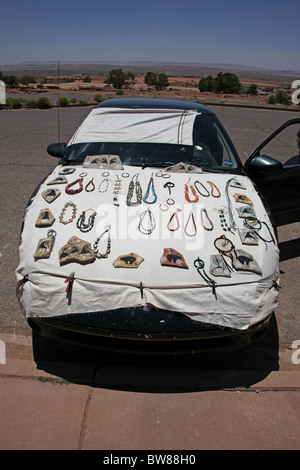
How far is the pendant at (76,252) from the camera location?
2.43 meters

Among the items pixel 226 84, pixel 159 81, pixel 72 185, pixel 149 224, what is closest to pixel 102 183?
pixel 72 185

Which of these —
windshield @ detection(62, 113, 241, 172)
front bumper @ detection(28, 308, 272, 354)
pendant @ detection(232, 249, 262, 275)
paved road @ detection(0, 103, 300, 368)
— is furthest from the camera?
windshield @ detection(62, 113, 241, 172)

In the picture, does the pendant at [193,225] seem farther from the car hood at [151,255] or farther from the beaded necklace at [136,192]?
the beaded necklace at [136,192]

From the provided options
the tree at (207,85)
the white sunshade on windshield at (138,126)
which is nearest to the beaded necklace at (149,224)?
the white sunshade on windshield at (138,126)

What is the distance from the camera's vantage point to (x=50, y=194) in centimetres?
300

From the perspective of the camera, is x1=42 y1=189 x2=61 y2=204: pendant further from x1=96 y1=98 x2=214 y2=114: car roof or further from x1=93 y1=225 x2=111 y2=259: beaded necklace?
x1=96 y1=98 x2=214 y2=114: car roof

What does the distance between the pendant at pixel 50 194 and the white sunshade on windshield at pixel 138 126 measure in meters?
0.86

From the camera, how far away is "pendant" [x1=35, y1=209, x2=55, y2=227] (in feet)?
8.86

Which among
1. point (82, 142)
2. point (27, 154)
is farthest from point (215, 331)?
point (27, 154)

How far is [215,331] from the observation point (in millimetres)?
2297

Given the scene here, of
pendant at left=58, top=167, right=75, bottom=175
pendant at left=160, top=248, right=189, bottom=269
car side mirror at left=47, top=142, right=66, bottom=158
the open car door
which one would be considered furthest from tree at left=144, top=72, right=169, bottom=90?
pendant at left=160, top=248, right=189, bottom=269
